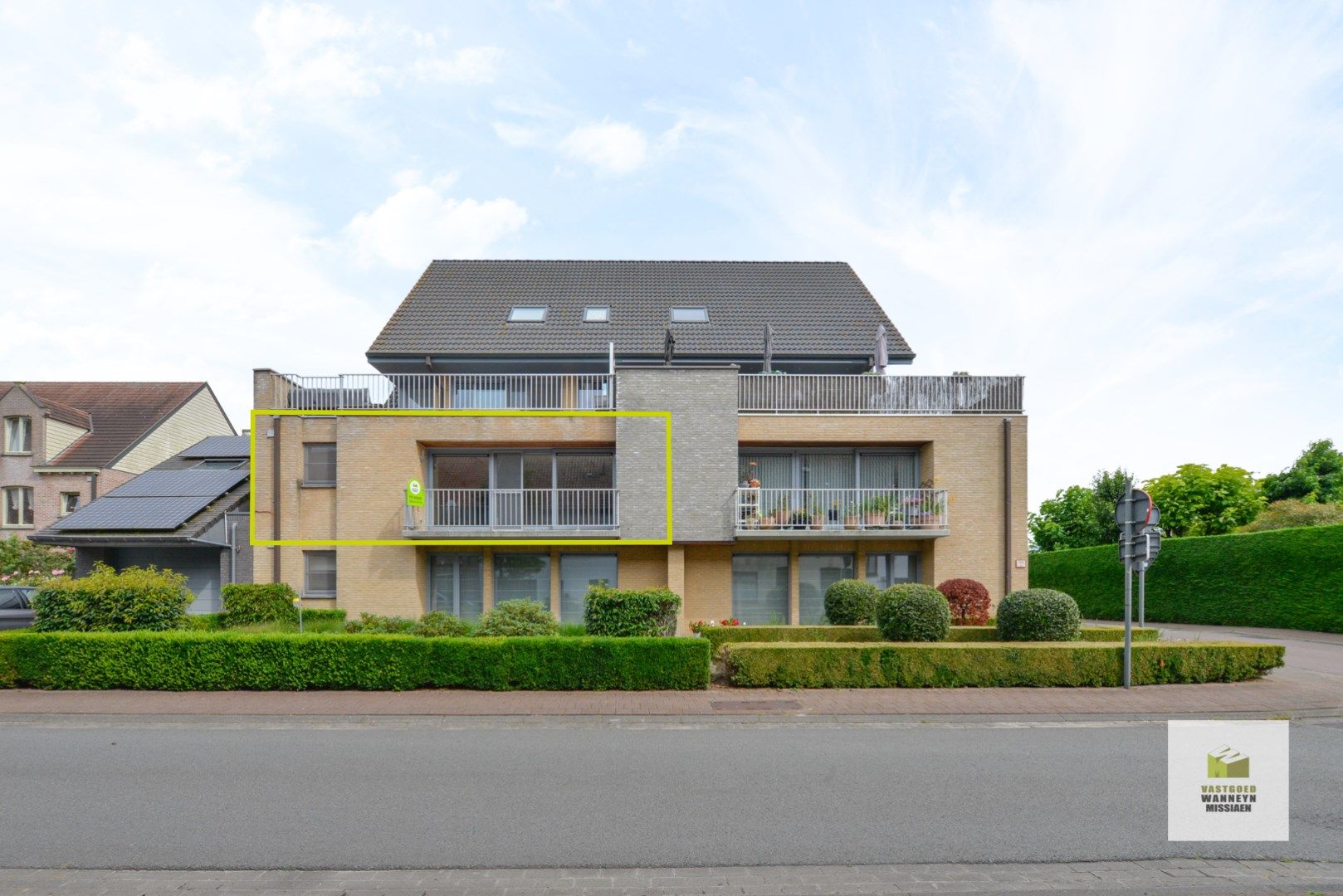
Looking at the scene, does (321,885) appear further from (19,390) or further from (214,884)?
(19,390)

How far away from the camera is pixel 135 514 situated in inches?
850

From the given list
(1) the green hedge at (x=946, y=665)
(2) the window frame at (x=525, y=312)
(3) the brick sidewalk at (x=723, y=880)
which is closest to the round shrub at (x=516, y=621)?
(1) the green hedge at (x=946, y=665)

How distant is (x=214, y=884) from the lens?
17.7 ft

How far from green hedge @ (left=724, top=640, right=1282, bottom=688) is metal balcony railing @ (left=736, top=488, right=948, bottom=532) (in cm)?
621

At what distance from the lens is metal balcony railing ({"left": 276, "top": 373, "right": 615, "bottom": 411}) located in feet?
66.9

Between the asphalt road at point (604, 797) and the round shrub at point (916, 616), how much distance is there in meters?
3.54

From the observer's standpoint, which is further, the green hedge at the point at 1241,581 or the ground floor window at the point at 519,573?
the green hedge at the point at 1241,581

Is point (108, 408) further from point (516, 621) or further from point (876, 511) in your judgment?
point (876, 511)

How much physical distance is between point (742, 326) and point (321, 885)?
20312 millimetres

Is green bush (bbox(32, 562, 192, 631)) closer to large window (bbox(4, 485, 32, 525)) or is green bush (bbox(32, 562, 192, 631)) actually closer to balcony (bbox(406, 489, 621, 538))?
balcony (bbox(406, 489, 621, 538))

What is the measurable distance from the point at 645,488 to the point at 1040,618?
8870 millimetres

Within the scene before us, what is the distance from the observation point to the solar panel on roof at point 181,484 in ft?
74.4

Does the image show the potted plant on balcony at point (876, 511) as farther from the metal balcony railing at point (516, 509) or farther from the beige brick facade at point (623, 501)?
the metal balcony railing at point (516, 509)

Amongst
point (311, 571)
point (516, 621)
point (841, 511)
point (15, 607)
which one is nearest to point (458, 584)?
point (311, 571)
